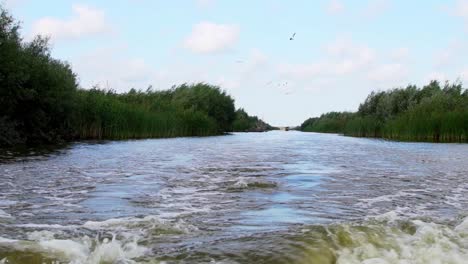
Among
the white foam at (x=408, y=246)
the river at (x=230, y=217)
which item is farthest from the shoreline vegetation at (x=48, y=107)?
the white foam at (x=408, y=246)

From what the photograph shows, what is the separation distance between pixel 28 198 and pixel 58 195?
549 millimetres

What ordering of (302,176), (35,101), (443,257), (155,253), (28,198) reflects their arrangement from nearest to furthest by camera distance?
1. (155,253)
2. (443,257)
3. (28,198)
4. (302,176)
5. (35,101)

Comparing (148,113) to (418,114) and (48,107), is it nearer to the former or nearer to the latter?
(48,107)

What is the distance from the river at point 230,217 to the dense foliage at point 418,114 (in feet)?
83.2

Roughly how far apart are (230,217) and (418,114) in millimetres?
37407

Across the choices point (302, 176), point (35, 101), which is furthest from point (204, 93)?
point (302, 176)

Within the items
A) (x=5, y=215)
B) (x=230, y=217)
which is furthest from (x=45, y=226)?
(x=230, y=217)

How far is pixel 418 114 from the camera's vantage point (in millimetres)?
40781

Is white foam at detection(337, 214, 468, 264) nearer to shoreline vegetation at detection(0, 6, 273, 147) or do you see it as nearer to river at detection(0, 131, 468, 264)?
river at detection(0, 131, 468, 264)

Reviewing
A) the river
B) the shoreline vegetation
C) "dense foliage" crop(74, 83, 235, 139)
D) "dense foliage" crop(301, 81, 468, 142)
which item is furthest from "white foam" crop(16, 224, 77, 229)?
"dense foliage" crop(301, 81, 468, 142)

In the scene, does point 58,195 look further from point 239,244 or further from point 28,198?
point 239,244

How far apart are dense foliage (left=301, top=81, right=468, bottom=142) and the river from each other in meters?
25.4

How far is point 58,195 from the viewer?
8.35 meters

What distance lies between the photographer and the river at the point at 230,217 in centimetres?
473
